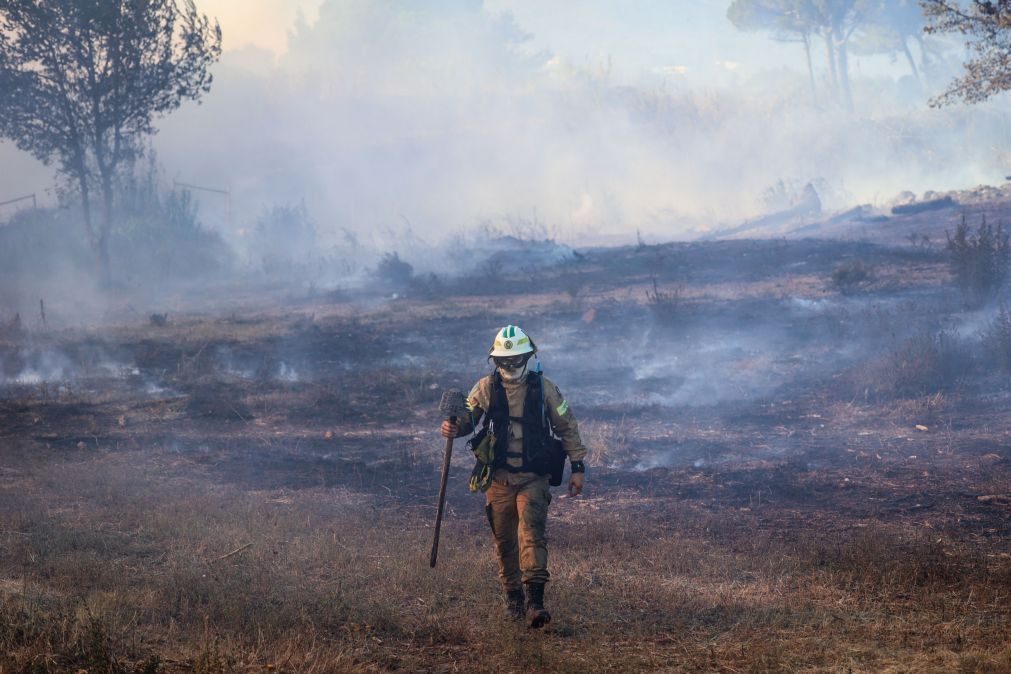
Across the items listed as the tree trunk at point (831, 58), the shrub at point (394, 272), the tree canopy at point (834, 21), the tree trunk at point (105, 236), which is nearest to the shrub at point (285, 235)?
the tree trunk at point (105, 236)

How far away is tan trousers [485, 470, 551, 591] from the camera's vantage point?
6.19 metres

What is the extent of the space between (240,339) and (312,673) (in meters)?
14.2

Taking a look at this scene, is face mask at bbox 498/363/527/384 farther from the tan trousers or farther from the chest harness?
the tan trousers

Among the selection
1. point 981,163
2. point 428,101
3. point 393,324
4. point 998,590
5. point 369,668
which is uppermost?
point 428,101

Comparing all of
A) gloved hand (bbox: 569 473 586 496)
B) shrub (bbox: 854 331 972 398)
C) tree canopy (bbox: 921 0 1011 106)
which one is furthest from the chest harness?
tree canopy (bbox: 921 0 1011 106)

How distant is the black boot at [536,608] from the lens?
5.98 metres

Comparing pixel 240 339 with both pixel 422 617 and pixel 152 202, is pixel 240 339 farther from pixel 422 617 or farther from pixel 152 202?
pixel 152 202

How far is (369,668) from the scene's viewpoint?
5.22m

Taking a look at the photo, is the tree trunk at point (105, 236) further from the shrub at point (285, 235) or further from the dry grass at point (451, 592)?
the dry grass at point (451, 592)

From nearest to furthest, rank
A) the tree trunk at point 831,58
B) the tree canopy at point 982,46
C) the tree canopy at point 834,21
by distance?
1. the tree canopy at point 982,46
2. the tree canopy at point 834,21
3. the tree trunk at point 831,58

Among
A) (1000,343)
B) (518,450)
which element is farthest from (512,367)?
(1000,343)

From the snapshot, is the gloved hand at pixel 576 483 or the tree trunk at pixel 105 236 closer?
the gloved hand at pixel 576 483

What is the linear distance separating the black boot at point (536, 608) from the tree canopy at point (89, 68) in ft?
80.2

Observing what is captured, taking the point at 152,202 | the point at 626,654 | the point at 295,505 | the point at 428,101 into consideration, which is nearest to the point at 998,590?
the point at 626,654
